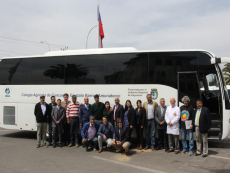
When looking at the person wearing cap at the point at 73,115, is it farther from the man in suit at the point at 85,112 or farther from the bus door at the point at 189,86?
the bus door at the point at 189,86

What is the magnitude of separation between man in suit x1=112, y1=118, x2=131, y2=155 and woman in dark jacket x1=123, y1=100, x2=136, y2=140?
0.40 m

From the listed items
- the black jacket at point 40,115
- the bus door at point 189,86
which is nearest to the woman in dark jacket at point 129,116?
the bus door at point 189,86

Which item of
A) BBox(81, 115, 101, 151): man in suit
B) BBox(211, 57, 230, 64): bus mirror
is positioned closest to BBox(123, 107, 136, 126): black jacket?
BBox(81, 115, 101, 151): man in suit

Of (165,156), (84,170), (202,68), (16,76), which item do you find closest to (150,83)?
(202,68)

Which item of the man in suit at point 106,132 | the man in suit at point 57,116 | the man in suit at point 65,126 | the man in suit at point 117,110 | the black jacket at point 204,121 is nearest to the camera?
the black jacket at point 204,121

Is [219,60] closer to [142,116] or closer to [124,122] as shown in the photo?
[142,116]

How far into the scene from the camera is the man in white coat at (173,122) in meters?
7.23

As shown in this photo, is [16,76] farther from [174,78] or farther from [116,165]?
[174,78]

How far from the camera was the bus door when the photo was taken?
7656 millimetres

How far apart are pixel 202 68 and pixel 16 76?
844 cm

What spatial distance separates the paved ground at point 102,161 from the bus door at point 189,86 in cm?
209

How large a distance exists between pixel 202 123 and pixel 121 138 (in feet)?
9.41

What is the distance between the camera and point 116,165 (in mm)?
5883

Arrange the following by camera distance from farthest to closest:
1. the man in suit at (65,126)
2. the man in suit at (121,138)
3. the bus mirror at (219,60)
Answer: the man in suit at (65,126)
the bus mirror at (219,60)
the man in suit at (121,138)
